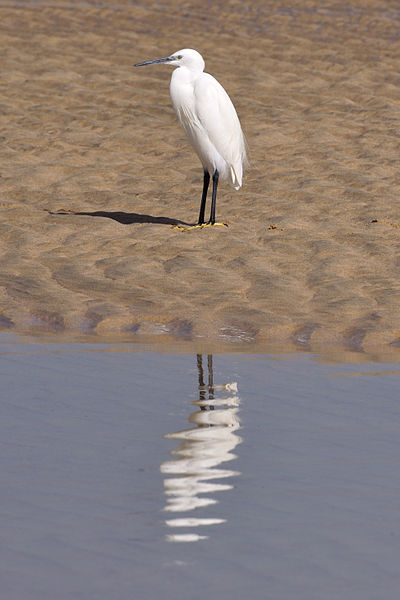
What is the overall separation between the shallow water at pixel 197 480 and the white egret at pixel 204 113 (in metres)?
4.04

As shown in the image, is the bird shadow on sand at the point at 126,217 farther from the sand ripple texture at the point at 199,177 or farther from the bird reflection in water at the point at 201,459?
the bird reflection in water at the point at 201,459

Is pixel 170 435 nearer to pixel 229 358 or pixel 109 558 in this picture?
pixel 109 558

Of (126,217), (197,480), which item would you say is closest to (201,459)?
(197,480)

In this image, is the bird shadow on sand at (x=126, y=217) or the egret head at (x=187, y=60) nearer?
the egret head at (x=187, y=60)

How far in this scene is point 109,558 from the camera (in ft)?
9.23

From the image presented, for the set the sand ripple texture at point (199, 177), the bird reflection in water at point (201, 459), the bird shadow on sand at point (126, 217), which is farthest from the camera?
the bird shadow on sand at point (126, 217)

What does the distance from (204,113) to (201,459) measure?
18.5 feet

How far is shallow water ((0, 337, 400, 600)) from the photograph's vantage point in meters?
2.73

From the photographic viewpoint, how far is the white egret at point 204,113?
8.89 meters

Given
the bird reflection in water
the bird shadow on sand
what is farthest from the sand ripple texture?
the bird reflection in water

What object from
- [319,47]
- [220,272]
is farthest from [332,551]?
[319,47]

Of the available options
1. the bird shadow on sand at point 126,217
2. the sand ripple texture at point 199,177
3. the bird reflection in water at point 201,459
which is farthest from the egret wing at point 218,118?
the bird reflection in water at point 201,459

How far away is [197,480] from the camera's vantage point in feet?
11.2

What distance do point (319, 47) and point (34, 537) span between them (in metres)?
14.6
